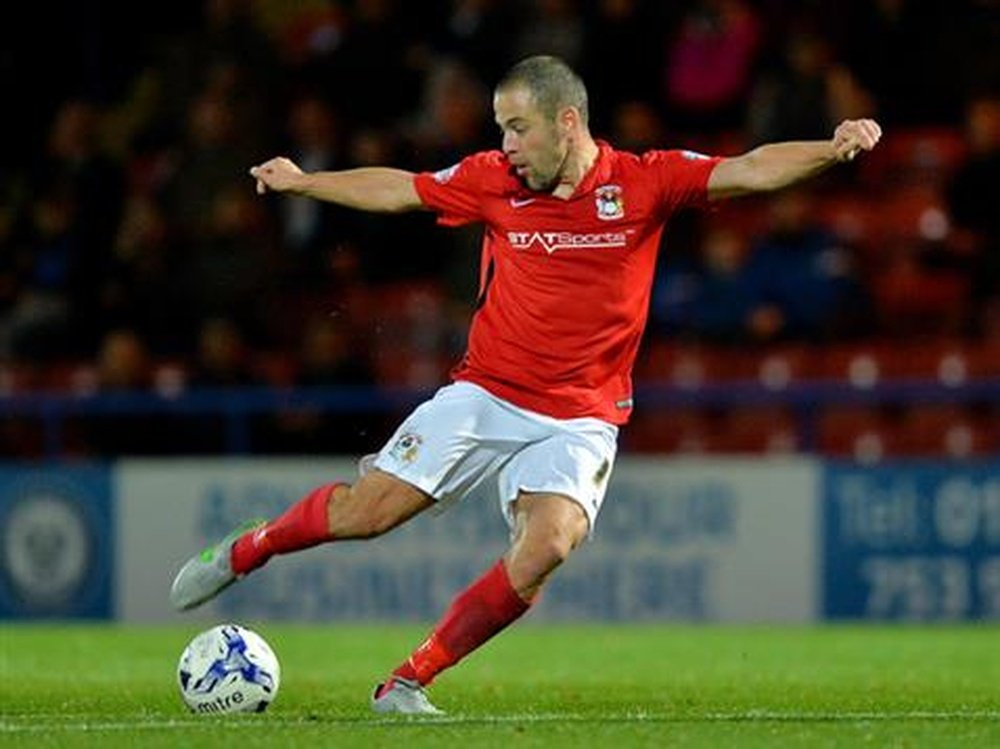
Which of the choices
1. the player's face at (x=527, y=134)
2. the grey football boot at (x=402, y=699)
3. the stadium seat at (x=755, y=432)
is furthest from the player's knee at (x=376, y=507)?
the stadium seat at (x=755, y=432)

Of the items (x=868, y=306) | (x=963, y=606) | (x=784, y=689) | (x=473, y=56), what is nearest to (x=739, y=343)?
(x=868, y=306)

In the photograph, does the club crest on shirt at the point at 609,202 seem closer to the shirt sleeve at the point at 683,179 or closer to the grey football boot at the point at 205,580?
the shirt sleeve at the point at 683,179

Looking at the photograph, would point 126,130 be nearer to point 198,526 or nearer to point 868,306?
point 198,526

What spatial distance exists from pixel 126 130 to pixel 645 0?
4.29 m

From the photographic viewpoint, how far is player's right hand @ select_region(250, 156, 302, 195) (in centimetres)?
914

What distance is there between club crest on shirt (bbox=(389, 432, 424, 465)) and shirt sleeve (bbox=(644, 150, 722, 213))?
114 cm

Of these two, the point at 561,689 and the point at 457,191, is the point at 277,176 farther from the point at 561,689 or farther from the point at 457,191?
the point at 561,689

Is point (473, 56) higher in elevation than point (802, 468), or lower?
higher

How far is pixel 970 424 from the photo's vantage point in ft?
51.4

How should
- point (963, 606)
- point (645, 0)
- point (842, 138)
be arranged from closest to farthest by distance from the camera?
point (842, 138), point (963, 606), point (645, 0)

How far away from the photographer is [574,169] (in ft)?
29.5

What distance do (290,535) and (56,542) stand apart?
25.6ft

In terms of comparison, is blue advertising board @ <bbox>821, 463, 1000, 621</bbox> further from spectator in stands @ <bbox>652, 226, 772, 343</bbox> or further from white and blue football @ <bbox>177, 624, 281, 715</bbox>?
white and blue football @ <bbox>177, 624, 281, 715</bbox>

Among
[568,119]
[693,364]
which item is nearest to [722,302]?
[693,364]
